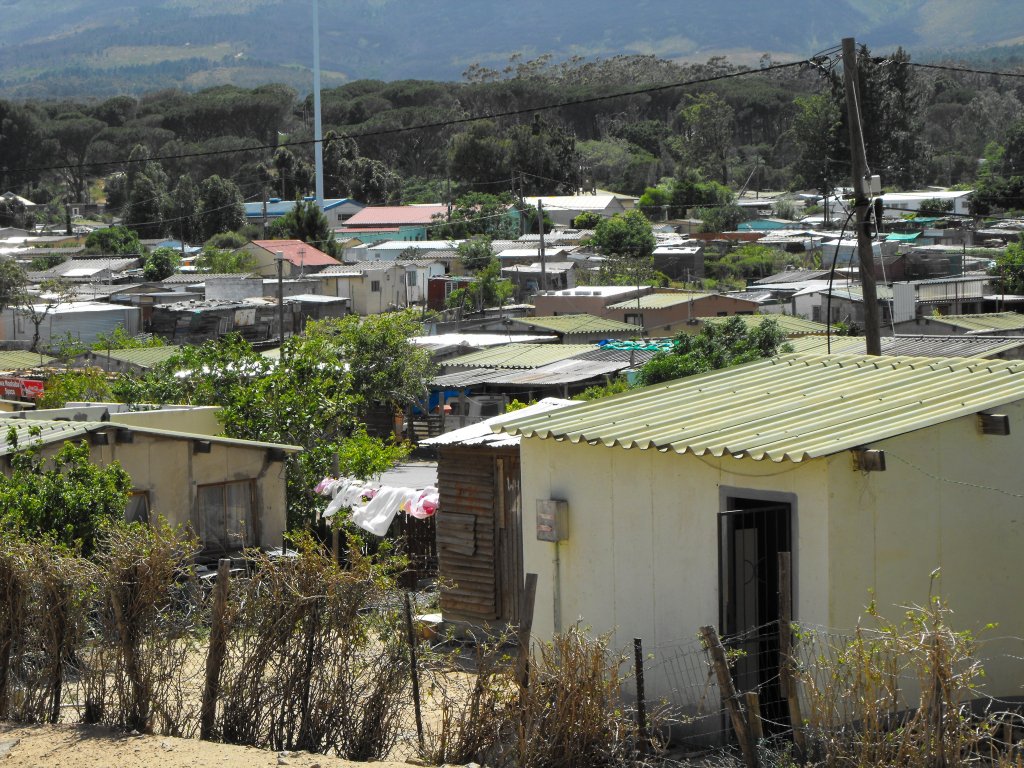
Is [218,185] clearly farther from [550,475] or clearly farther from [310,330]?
[550,475]

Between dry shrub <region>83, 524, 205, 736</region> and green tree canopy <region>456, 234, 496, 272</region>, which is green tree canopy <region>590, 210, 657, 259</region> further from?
dry shrub <region>83, 524, 205, 736</region>

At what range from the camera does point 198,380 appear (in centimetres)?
1769

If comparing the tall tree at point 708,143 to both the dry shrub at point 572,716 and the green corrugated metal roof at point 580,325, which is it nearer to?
the green corrugated metal roof at point 580,325

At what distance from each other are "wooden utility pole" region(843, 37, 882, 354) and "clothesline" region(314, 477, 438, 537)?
4.63 m

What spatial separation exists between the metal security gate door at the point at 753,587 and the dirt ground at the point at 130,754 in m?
2.15

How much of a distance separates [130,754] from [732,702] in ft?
10.1

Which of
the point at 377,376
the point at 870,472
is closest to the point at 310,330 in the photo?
the point at 377,376

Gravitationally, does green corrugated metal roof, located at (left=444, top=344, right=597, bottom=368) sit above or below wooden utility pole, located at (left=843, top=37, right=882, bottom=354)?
below

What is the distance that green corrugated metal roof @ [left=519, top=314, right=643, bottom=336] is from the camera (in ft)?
104

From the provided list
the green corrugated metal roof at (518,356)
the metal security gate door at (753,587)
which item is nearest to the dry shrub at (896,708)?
the metal security gate door at (753,587)

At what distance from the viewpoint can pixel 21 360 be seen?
29.7 meters

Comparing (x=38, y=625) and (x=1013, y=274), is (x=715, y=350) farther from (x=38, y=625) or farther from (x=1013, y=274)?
(x=1013, y=274)

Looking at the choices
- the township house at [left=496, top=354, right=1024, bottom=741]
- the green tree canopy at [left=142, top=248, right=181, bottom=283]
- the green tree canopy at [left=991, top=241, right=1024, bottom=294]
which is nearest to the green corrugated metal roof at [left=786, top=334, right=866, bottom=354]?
the green tree canopy at [left=991, top=241, right=1024, bottom=294]

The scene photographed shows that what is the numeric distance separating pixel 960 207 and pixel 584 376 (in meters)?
43.2
